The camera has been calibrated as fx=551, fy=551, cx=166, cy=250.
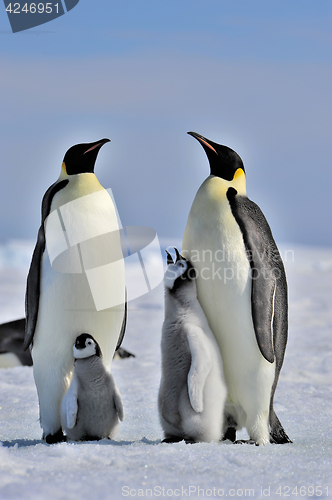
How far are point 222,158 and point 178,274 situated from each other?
2.45 feet

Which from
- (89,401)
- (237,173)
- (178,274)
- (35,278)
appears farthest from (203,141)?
(89,401)

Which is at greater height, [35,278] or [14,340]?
[35,278]

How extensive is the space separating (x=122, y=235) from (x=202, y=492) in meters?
1.76

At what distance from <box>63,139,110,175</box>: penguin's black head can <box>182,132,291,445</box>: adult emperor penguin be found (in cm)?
72

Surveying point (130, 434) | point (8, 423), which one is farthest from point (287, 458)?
point (8, 423)

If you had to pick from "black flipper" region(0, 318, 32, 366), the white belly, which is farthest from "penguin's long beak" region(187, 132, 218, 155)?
"black flipper" region(0, 318, 32, 366)

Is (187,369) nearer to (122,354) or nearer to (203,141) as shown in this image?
(203,141)

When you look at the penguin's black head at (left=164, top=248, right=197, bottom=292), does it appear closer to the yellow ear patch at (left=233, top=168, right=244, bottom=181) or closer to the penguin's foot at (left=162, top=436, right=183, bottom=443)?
the yellow ear patch at (left=233, top=168, right=244, bottom=181)

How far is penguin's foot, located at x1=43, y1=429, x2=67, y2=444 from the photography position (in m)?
3.06

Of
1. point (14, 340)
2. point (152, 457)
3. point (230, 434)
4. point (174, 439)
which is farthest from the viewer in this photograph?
point (14, 340)

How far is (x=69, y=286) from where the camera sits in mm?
3088

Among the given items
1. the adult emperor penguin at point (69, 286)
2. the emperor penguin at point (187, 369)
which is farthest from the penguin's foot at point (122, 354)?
the emperor penguin at point (187, 369)

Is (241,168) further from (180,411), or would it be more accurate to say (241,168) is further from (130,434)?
(130,434)

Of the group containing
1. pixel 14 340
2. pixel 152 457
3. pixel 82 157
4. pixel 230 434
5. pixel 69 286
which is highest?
pixel 82 157
